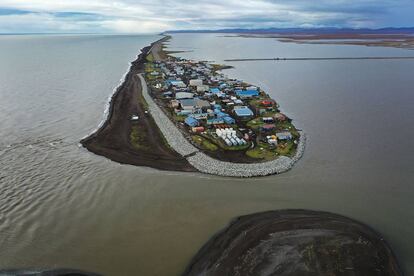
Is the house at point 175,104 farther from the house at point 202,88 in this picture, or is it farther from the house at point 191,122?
the house at point 202,88

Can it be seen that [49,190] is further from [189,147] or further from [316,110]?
[316,110]

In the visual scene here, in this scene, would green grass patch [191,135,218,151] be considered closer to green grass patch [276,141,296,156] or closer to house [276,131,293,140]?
green grass patch [276,141,296,156]

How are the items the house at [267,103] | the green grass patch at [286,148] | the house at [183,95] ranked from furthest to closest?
the house at [183,95], the house at [267,103], the green grass patch at [286,148]

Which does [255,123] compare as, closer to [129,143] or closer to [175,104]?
[175,104]

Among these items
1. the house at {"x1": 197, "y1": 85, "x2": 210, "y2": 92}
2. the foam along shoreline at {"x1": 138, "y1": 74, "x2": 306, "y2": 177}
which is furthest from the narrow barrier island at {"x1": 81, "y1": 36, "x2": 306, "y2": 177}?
the house at {"x1": 197, "y1": 85, "x2": 210, "y2": 92}

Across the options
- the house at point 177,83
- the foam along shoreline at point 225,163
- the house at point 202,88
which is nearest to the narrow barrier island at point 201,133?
the foam along shoreline at point 225,163

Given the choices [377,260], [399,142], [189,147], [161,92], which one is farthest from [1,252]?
[161,92]

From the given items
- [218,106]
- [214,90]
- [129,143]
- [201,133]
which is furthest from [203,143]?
[214,90]
